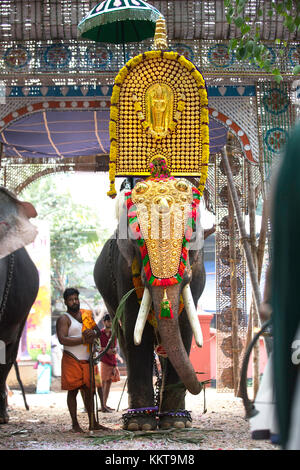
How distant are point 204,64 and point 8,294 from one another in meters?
2.59

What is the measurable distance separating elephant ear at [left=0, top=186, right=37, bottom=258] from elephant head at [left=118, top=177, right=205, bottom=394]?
734 mm

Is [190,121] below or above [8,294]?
above

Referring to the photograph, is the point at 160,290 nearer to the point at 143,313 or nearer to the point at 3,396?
the point at 143,313

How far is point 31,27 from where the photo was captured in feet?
20.8

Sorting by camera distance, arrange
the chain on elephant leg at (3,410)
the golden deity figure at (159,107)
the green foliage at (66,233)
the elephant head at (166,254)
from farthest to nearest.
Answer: the green foliage at (66,233) → the chain on elephant leg at (3,410) → the golden deity figure at (159,107) → the elephant head at (166,254)

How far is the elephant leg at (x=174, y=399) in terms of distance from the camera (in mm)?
5312

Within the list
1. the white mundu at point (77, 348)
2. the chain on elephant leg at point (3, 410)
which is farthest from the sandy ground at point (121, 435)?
the white mundu at point (77, 348)

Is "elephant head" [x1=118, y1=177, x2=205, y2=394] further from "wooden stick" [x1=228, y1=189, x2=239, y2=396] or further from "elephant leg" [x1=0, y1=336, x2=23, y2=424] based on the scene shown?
"wooden stick" [x1=228, y1=189, x2=239, y2=396]

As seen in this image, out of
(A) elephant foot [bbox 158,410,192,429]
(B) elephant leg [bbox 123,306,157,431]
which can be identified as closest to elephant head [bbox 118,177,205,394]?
(B) elephant leg [bbox 123,306,157,431]

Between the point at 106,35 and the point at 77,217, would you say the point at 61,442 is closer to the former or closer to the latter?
the point at 106,35

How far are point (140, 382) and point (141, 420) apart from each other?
27 cm

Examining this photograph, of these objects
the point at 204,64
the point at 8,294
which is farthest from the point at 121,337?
the point at 204,64

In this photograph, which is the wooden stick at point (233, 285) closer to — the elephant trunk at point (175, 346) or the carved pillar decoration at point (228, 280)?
the carved pillar decoration at point (228, 280)

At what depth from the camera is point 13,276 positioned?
21.7ft
